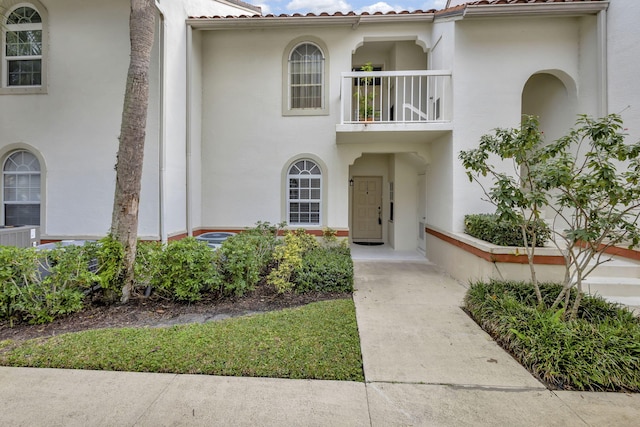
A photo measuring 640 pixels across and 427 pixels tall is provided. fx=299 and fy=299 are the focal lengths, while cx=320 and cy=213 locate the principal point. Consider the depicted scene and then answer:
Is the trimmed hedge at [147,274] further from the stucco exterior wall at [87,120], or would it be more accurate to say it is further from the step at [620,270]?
the step at [620,270]

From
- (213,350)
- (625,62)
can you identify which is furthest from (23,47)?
(625,62)

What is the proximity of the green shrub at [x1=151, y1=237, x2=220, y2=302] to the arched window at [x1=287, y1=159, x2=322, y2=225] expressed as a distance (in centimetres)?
394

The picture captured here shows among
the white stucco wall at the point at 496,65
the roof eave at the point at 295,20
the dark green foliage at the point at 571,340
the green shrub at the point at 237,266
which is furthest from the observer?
the roof eave at the point at 295,20

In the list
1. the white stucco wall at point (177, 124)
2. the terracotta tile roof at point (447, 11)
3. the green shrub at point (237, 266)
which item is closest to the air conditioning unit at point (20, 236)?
the white stucco wall at point (177, 124)

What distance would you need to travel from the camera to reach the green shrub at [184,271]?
15.5ft

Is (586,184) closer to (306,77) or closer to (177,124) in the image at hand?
(306,77)

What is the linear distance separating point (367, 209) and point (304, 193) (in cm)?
349

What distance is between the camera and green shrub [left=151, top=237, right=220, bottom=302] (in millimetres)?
4730

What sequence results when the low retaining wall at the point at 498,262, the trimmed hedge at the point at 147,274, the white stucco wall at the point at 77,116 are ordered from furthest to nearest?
the white stucco wall at the point at 77,116, the low retaining wall at the point at 498,262, the trimmed hedge at the point at 147,274

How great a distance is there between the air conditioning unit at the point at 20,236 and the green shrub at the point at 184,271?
3205 mm

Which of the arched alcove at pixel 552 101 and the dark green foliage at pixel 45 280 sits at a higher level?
the arched alcove at pixel 552 101

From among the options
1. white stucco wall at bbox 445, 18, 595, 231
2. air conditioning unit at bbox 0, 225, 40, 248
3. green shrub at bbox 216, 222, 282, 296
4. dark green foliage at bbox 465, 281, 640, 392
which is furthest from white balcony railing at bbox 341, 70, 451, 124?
air conditioning unit at bbox 0, 225, 40, 248

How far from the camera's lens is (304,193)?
8609mm

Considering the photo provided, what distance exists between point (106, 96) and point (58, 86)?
118cm
